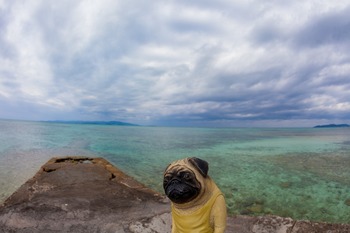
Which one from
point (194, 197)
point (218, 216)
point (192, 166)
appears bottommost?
point (218, 216)

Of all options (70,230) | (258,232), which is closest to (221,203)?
(258,232)

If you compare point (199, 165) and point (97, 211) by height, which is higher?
point (199, 165)

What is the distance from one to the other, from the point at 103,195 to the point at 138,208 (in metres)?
1.56

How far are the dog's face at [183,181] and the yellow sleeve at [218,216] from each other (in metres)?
0.33

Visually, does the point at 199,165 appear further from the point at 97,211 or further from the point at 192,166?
the point at 97,211

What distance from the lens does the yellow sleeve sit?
11.6 ft

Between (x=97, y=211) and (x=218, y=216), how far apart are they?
4.52 m

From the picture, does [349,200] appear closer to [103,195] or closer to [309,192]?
[309,192]

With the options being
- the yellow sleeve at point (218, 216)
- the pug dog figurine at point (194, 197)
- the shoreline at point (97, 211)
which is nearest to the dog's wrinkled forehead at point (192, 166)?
the pug dog figurine at point (194, 197)

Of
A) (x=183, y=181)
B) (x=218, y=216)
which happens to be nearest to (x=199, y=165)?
(x=183, y=181)

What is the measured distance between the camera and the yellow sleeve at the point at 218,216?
3551 millimetres

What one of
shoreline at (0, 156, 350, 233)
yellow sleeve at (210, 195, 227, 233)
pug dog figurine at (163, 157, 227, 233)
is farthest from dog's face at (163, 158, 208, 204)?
shoreline at (0, 156, 350, 233)

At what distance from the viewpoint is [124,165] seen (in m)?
20.8

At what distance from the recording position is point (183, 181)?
3.39 m
